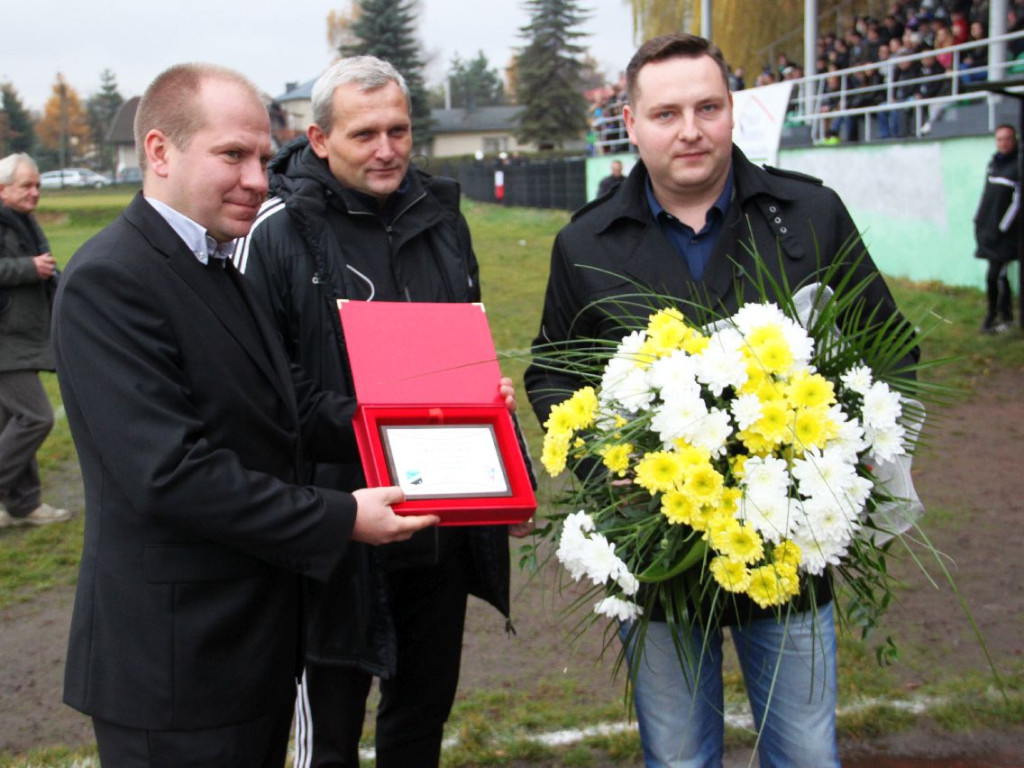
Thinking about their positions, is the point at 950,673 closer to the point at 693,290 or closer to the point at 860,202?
the point at 693,290

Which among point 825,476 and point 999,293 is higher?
point 825,476

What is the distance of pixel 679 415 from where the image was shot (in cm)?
231

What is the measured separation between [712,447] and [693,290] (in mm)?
641

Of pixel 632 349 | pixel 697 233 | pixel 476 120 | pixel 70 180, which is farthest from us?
pixel 476 120

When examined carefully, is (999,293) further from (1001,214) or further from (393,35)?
(393,35)

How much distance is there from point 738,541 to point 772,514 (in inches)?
3.5

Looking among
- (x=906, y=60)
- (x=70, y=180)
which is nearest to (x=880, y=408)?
(x=906, y=60)

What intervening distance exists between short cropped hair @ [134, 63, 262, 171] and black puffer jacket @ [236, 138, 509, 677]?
0.76 metres

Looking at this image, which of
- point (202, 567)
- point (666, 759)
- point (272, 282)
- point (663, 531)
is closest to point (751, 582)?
point (663, 531)

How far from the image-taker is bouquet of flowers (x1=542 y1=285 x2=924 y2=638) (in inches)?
89.8

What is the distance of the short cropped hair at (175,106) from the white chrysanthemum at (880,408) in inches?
60.4

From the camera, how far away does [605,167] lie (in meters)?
31.6

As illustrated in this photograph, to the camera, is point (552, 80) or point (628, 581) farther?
point (552, 80)

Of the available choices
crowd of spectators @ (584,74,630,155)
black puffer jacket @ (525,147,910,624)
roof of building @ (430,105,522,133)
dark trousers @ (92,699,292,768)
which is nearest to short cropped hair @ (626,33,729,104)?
black puffer jacket @ (525,147,910,624)
